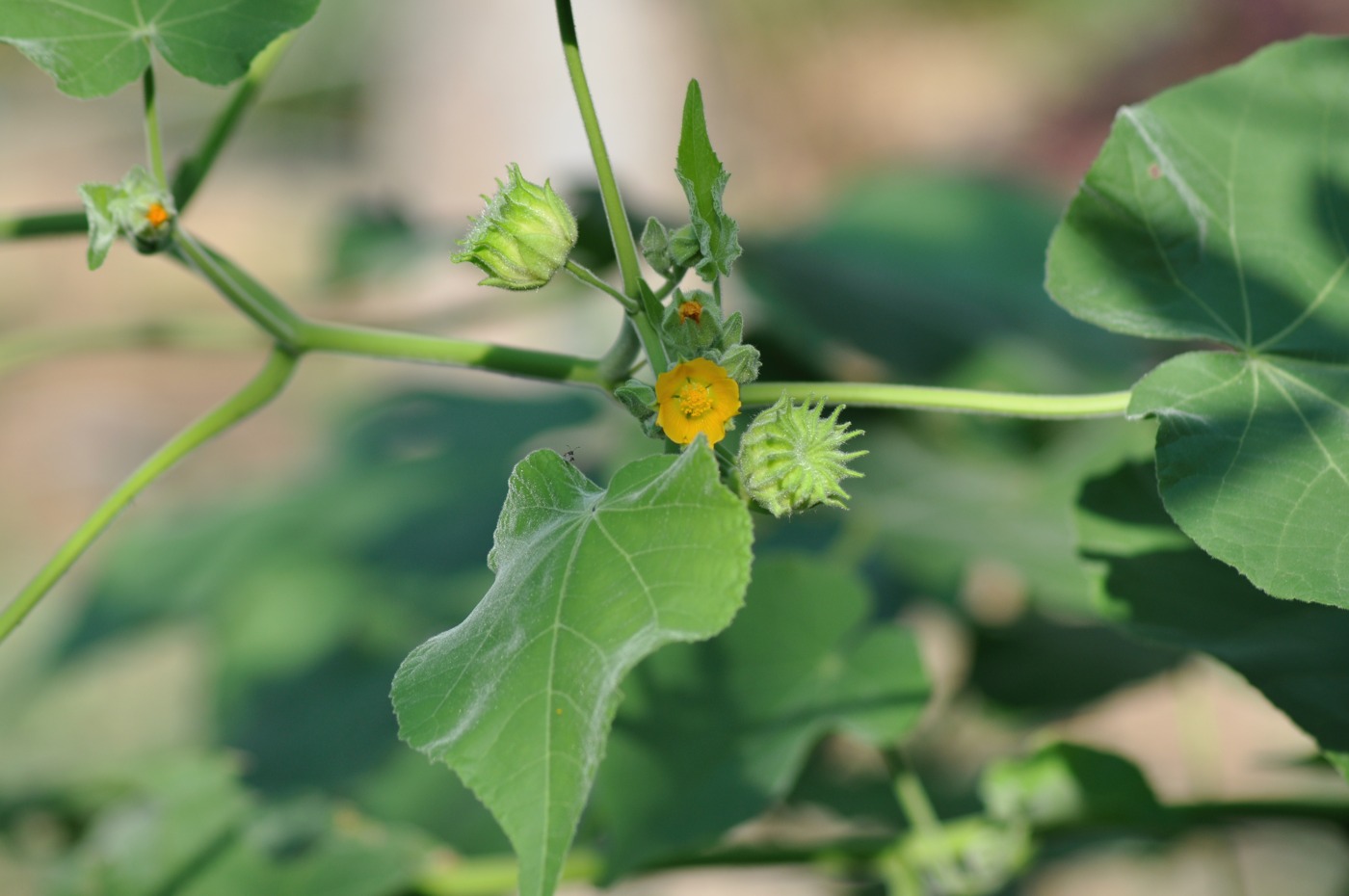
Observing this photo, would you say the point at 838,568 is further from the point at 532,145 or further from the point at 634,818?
the point at 532,145

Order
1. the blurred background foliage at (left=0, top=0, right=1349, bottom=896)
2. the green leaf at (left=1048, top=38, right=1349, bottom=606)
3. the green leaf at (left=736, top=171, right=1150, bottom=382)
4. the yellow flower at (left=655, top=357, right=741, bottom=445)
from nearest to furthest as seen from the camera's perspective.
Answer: the yellow flower at (left=655, top=357, right=741, bottom=445) < the green leaf at (left=1048, top=38, right=1349, bottom=606) < the blurred background foliage at (left=0, top=0, right=1349, bottom=896) < the green leaf at (left=736, top=171, right=1150, bottom=382)

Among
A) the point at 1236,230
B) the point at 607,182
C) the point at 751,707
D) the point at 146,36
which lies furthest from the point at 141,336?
the point at 1236,230

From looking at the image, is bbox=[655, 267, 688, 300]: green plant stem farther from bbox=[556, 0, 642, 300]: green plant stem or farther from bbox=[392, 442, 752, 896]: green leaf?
bbox=[392, 442, 752, 896]: green leaf

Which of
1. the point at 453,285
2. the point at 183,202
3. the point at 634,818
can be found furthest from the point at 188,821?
the point at 453,285

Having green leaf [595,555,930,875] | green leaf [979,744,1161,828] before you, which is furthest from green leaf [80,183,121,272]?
green leaf [979,744,1161,828]

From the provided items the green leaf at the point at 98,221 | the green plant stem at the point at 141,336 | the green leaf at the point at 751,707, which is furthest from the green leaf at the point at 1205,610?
the green plant stem at the point at 141,336

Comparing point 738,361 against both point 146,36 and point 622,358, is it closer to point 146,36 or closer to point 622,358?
point 622,358

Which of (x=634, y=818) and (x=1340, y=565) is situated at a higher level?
(x=1340, y=565)
